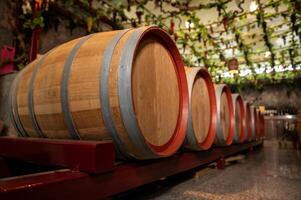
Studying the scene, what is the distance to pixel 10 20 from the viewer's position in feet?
9.87

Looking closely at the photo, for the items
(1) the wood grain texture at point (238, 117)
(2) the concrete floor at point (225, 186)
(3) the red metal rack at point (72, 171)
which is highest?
(1) the wood grain texture at point (238, 117)

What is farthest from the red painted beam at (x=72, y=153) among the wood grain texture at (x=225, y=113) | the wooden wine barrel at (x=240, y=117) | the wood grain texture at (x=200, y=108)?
the wooden wine barrel at (x=240, y=117)

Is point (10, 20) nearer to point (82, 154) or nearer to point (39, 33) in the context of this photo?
point (39, 33)

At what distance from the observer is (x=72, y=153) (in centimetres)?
119

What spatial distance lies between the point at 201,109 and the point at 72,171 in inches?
55.6

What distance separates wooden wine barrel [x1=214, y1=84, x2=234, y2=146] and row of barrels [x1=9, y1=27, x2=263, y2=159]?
26.3 inches

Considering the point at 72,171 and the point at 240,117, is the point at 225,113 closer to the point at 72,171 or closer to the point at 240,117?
the point at 240,117

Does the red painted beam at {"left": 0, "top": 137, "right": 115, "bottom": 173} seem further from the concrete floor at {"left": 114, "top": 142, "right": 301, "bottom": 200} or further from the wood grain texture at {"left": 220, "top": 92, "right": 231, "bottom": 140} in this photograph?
the wood grain texture at {"left": 220, "top": 92, "right": 231, "bottom": 140}

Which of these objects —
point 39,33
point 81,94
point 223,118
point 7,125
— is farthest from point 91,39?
point 39,33

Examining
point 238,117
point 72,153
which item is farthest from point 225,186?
point 238,117

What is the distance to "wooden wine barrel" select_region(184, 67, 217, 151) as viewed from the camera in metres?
1.94

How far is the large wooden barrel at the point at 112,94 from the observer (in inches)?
45.0

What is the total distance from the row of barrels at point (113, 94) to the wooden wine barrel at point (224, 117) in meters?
0.67

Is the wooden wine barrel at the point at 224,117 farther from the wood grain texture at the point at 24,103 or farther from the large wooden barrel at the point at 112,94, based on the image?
the wood grain texture at the point at 24,103
